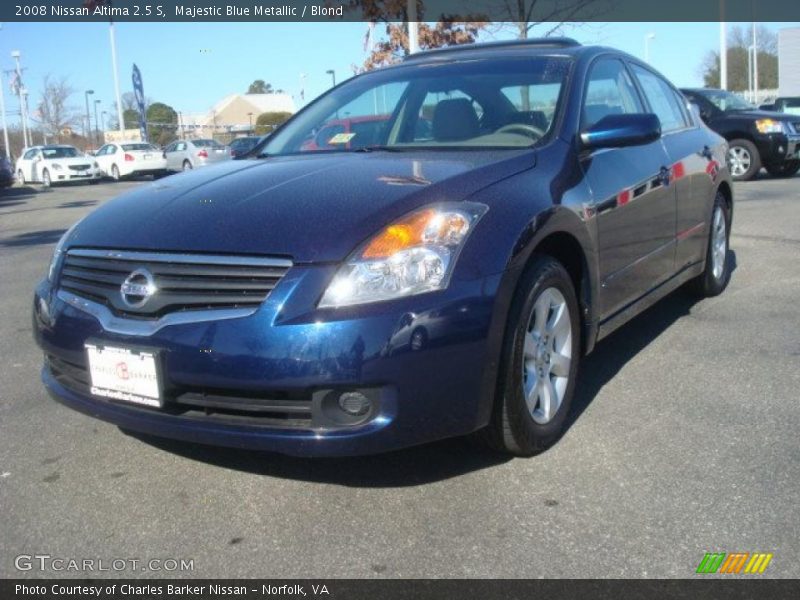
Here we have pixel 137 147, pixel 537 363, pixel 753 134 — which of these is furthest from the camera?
pixel 137 147

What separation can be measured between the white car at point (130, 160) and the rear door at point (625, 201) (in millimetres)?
26630

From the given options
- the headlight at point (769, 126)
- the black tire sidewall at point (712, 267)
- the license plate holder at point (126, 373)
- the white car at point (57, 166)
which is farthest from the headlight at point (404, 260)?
the white car at point (57, 166)

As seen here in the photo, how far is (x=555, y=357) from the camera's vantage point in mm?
3246

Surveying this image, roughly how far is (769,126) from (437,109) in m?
11.6

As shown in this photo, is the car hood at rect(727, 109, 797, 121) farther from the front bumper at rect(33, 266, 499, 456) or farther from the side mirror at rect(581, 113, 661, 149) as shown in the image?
the front bumper at rect(33, 266, 499, 456)

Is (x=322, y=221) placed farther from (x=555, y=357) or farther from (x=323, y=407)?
(x=555, y=357)

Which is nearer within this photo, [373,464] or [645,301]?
[373,464]

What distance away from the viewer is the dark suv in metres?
13.7

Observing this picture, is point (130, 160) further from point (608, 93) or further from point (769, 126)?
point (608, 93)

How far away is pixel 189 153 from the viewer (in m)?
28.6

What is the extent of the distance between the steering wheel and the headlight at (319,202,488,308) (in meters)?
0.98

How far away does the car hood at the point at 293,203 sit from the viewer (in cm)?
268
